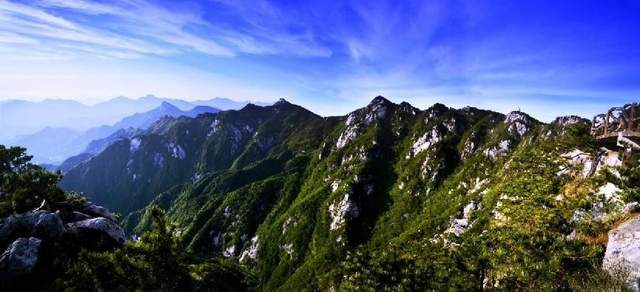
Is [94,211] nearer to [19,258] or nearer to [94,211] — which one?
[94,211]

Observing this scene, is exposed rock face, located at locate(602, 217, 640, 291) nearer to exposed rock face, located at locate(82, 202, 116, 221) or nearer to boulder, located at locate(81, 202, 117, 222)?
boulder, located at locate(81, 202, 117, 222)

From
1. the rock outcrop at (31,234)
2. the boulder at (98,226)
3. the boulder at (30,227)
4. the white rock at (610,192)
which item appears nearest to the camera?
the rock outcrop at (31,234)

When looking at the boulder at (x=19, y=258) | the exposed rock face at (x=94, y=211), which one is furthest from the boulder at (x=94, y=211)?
the boulder at (x=19, y=258)

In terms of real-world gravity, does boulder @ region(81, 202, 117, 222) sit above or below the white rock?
below

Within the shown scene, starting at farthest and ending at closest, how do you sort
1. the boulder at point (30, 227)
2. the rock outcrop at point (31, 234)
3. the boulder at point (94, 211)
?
1. the boulder at point (94, 211)
2. the boulder at point (30, 227)
3. the rock outcrop at point (31, 234)

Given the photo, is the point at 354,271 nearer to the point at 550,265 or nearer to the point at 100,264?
the point at 550,265

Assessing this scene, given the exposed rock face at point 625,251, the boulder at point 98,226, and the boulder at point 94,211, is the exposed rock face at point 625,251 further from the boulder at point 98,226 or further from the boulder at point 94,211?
→ the boulder at point 94,211

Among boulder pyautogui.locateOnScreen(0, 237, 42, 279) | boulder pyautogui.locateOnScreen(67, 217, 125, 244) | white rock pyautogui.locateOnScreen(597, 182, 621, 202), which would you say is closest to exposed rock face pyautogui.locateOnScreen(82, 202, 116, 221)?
boulder pyautogui.locateOnScreen(67, 217, 125, 244)

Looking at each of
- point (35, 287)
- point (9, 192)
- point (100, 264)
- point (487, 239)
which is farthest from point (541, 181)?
point (9, 192)
